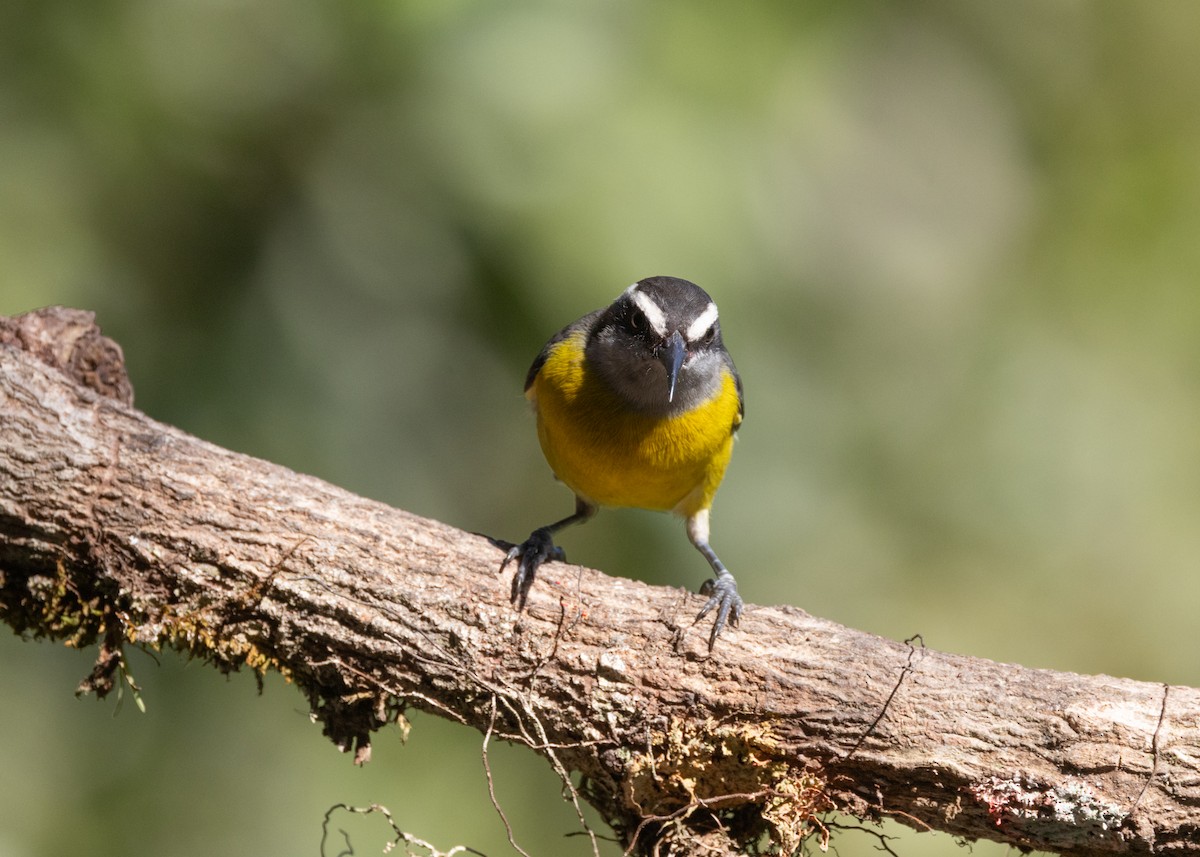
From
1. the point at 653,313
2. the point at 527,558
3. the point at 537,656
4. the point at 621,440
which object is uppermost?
the point at 653,313

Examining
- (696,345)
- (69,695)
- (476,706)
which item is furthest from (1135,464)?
(69,695)

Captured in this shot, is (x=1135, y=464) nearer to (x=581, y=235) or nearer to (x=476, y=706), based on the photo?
(x=581, y=235)

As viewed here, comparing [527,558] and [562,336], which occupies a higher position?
[562,336]

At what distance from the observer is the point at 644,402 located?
17.3 ft

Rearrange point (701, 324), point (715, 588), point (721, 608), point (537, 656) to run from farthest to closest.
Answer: point (701, 324) < point (715, 588) < point (721, 608) < point (537, 656)

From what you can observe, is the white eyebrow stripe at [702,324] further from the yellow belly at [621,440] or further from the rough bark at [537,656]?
the rough bark at [537,656]

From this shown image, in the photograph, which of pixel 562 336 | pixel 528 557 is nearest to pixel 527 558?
pixel 528 557

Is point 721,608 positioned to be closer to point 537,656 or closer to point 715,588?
point 715,588

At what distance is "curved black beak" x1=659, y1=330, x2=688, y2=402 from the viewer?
4988mm

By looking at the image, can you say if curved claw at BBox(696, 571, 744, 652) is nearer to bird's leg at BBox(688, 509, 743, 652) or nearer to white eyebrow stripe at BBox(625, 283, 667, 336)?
bird's leg at BBox(688, 509, 743, 652)

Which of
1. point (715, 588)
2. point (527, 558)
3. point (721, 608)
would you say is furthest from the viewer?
point (715, 588)

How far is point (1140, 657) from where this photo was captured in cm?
686

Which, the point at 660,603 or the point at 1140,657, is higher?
the point at 1140,657

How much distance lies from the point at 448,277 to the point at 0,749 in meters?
3.41
